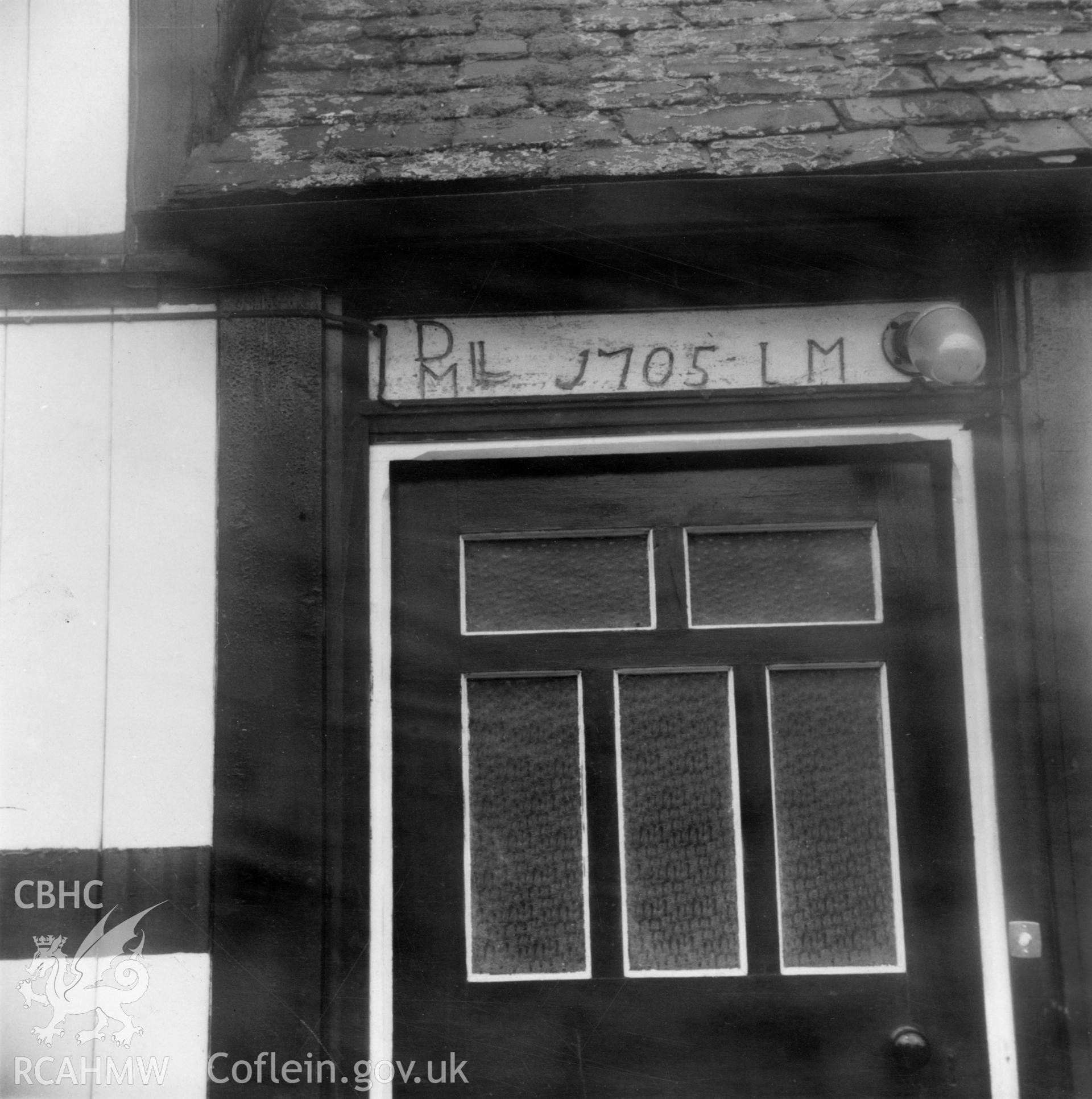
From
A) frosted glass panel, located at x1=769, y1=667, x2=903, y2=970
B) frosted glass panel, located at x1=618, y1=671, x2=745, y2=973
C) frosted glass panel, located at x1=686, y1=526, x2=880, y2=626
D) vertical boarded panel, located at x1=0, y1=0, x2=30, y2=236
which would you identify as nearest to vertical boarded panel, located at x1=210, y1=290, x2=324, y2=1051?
vertical boarded panel, located at x1=0, y1=0, x2=30, y2=236

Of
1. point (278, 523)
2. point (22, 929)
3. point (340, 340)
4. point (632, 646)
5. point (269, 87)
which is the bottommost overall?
point (22, 929)

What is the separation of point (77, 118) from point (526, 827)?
2.56 meters

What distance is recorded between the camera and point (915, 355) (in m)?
2.67

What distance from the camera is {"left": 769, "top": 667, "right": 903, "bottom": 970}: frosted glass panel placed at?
271 centimetres

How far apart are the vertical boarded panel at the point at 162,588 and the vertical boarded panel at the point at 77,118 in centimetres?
43

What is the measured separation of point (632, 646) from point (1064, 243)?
1731 mm

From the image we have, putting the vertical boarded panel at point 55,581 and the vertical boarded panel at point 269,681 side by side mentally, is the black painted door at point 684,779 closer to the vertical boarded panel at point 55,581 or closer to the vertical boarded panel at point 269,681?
the vertical boarded panel at point 269,681

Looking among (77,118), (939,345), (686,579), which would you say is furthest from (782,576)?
(77,118)

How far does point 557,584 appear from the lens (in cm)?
284

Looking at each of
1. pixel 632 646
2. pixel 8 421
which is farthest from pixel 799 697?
pixel 8 421

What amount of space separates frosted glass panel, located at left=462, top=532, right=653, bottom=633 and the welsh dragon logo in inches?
48.7

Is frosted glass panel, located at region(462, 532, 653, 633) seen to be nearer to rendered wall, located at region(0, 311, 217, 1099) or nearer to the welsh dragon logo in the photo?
rendered wall, located at region(0, 311, 217, 1099)

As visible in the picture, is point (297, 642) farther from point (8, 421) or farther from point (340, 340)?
point (8, 421)

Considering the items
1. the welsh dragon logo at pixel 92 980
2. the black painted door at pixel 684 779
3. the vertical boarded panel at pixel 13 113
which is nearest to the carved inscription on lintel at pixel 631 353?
the black painted door at pixel 684 779
